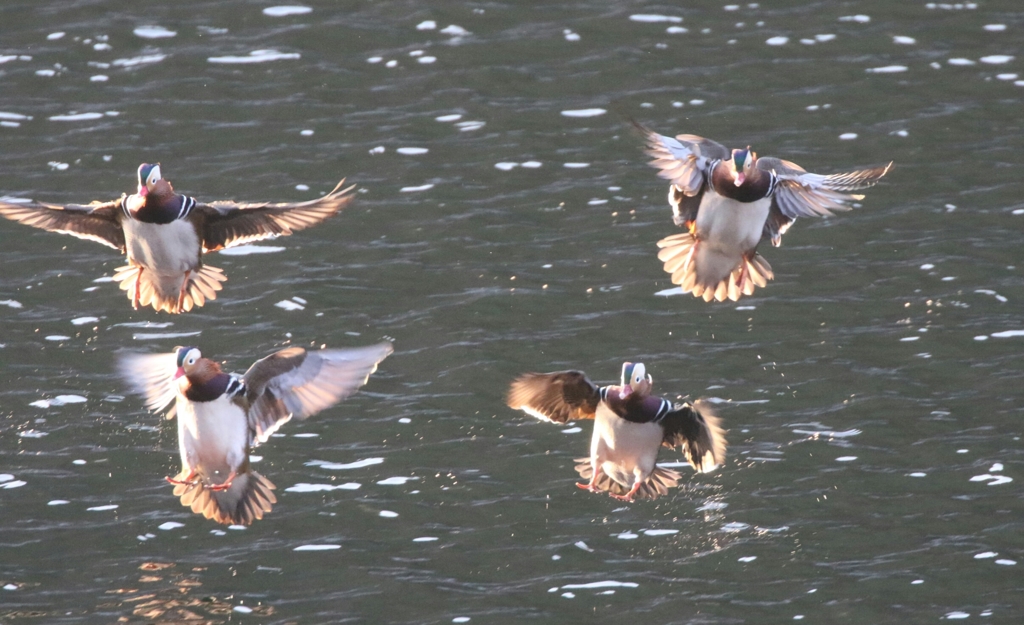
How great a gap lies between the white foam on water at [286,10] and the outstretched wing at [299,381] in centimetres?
874

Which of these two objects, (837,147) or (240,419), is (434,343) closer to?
(240,419)

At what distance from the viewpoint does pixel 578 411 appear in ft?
31.2

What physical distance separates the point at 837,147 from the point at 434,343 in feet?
15.8

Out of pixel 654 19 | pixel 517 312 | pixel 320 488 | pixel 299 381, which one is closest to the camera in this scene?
pixel 299 381

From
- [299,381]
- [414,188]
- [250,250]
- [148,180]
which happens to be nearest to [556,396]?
[299,381]

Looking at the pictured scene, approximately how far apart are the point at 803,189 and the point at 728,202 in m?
0.56

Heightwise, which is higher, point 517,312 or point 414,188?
point 414,188

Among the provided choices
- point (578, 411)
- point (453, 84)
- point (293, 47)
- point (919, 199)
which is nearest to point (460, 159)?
point (453, 84)

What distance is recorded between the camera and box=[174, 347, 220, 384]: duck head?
8547mm

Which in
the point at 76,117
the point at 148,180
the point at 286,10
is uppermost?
the point at 148,180

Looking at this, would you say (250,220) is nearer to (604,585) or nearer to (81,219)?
(81,219)

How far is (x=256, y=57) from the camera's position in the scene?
16.1m

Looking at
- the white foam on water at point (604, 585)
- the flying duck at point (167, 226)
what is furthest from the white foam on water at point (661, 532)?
the flying duck at point (167, 226)

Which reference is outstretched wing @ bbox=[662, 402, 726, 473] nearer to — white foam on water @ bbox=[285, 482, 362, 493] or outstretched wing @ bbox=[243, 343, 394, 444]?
outstretched wing @ bbox=[243, 343, 394, 444]
